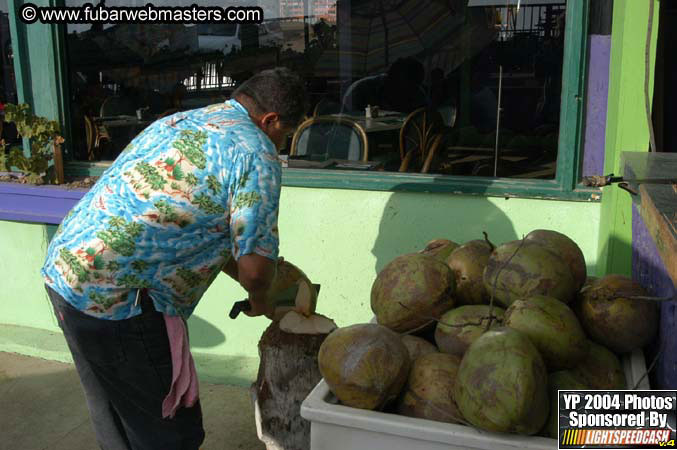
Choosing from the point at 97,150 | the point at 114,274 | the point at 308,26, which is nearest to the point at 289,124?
the point at 114,274

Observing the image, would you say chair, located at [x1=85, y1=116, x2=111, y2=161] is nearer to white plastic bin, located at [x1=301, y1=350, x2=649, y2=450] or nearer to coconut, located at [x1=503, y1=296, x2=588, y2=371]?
white plastic bin, located at [x1=301, y1=350, x2=649, y2=450]

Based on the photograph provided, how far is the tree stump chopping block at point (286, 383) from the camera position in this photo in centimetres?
299

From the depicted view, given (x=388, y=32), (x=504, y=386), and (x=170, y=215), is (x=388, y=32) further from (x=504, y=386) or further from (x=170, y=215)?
(x=504, y=386)

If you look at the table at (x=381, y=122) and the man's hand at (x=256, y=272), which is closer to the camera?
the man's hand at (x=256, y=272)

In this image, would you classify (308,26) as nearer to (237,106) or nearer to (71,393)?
(237,106)

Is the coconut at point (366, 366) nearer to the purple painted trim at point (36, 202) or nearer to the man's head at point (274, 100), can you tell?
the man's head at point (274, 100)

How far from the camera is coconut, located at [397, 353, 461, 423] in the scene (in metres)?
1.93

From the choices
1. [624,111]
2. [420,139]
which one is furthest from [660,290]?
[420,139]

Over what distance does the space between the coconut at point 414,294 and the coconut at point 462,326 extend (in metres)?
0.06

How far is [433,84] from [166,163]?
104 inches

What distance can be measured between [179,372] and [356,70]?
8.89ft

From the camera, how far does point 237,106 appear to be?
2.56 meters

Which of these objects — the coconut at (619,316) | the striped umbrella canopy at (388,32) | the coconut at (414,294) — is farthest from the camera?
the striped umbrella canopy at (388,32)

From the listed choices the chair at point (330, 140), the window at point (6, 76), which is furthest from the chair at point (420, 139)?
the window at point (6, 76)
